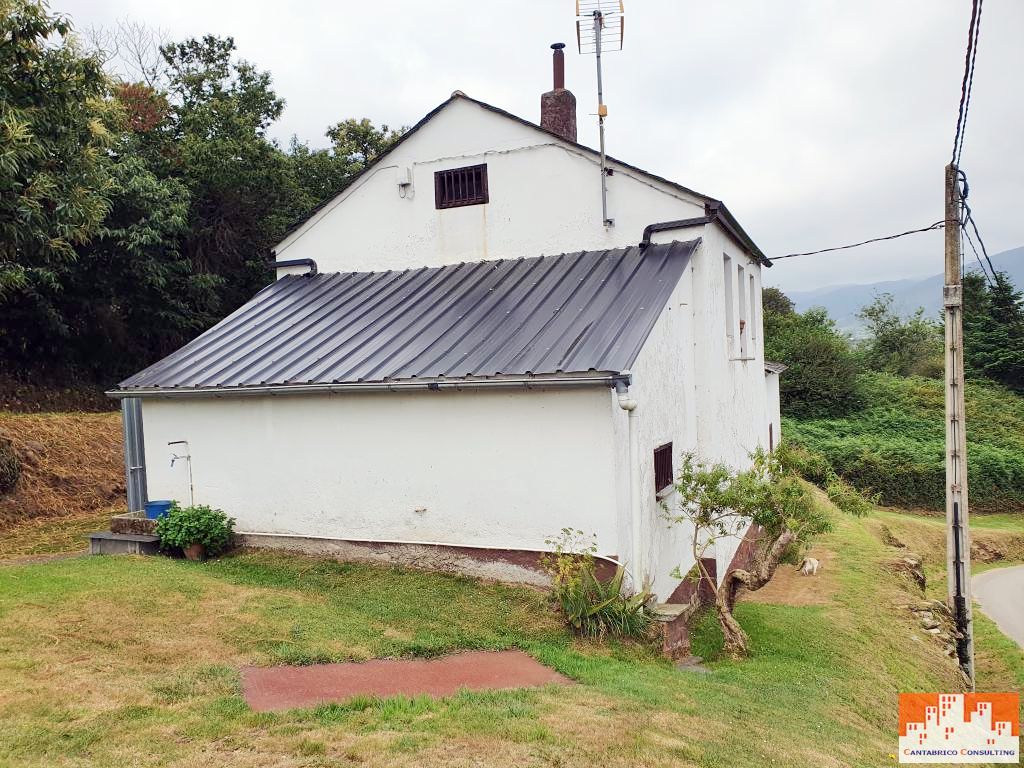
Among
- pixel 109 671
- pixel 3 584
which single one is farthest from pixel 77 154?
pixel 109 671

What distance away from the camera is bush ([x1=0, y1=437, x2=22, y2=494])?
15.4 meters

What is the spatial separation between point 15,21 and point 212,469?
7.31 meters

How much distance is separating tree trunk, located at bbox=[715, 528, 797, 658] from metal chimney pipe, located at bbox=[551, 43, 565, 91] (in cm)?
1009

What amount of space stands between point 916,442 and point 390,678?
101ft

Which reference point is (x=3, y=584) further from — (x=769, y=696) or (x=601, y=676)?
(x=769, y=696)

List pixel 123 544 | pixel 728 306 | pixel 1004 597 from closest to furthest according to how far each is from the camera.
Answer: pixel 123 544, pixel 728 306, pixel 1004 597

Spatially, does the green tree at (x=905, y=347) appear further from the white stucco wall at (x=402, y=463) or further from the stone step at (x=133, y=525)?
the stone step at (x=133, y=525)

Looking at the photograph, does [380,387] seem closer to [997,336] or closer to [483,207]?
[483,207]

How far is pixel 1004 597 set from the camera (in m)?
20.0

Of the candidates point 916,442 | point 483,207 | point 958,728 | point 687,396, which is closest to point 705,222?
point 687,396

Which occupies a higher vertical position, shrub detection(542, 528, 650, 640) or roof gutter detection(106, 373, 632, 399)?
roof gutter detection(106, 373, 632, 399)

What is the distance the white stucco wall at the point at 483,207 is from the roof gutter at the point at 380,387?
14.4 feet

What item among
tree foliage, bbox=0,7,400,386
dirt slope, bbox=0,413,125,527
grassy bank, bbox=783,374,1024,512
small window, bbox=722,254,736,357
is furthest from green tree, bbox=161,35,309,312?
grassy bank, bbox=783,374,1024,512

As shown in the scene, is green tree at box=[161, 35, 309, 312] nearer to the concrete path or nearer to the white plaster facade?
the white plaster facade
